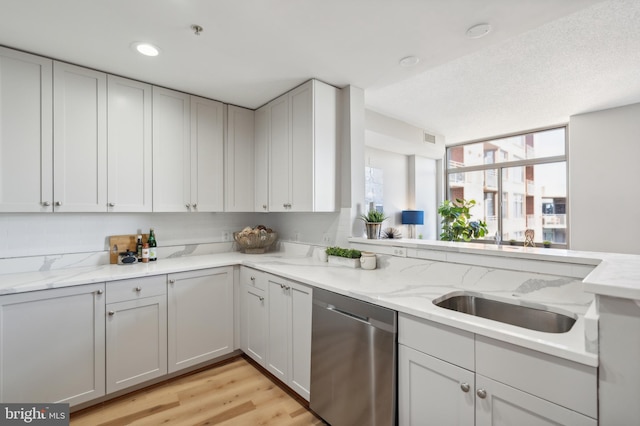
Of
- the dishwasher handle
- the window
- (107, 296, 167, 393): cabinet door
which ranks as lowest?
(107, 296, 167, 393): cabinet door

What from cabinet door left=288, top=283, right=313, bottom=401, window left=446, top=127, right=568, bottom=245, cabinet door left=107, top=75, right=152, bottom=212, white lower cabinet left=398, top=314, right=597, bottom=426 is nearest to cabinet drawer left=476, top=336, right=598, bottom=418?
white lower cabinet left=398, top=314, right=597, bottom=426

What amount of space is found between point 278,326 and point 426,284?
1.17 meters

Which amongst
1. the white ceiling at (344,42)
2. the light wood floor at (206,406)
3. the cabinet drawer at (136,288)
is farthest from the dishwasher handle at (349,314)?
the white ceiling at (344,42)

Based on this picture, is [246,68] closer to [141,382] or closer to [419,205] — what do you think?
[141,382]

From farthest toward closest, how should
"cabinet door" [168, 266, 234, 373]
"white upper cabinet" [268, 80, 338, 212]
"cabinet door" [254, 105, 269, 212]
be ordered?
"cabinet door" [254, 105, 269, 212]
"white upper cabinet" [268, 80, 338, 212]
"cabinet door" [168, 266, 234, 373]

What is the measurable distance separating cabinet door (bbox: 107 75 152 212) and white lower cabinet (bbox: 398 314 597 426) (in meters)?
2.39

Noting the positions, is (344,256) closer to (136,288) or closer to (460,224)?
(136,288)

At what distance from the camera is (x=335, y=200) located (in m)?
2.80

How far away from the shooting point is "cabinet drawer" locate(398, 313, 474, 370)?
1292 millimetres

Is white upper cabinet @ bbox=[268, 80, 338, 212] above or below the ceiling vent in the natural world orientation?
below

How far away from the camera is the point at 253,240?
10.8 ft

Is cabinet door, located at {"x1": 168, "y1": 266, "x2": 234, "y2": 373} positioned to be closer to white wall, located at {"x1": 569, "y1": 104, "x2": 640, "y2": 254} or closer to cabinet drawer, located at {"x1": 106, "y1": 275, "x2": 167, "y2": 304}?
cabinet drawer, located at {"x1": 106, "y1": 275, "x2": 167, "y2": 304}

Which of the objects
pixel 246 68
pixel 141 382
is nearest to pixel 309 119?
pixel 246 68

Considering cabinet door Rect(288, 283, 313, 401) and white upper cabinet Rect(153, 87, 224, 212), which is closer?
cabinet door Rect(288, 283, 313, 401)
